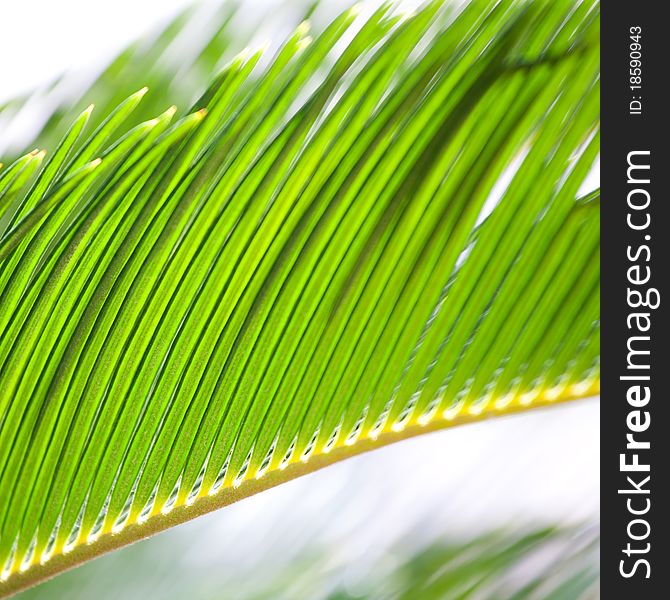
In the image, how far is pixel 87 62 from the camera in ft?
1.37

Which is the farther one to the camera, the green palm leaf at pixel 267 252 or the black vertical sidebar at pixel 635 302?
the black vertical sidebar at pixel 635 302

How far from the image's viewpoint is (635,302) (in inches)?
20.7

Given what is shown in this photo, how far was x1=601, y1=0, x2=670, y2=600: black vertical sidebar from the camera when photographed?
1.68 ft

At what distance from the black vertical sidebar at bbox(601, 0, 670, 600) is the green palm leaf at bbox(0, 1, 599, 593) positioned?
0.28ft

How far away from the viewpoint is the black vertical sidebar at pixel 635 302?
511 mm

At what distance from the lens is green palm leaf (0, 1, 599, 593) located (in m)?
0.36

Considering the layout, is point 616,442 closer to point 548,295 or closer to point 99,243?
point 548,295

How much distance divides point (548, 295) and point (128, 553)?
687mm

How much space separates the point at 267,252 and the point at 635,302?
11.9 inches

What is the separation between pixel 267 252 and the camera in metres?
0.39

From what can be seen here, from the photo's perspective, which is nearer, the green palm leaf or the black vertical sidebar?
the green palm leaf

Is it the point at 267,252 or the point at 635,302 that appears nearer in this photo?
the point at 267,252

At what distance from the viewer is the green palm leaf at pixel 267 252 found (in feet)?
1.18

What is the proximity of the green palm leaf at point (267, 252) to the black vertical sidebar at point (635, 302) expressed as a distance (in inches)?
3.3
